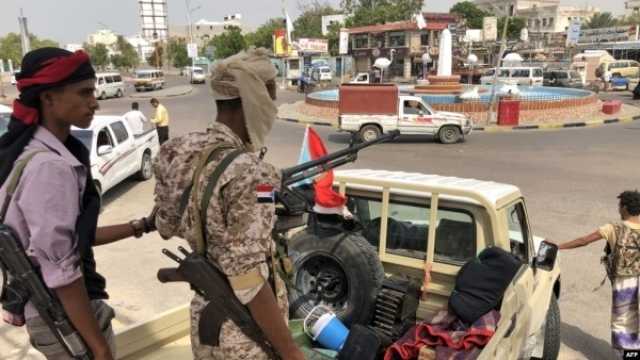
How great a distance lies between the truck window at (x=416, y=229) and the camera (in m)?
3.37

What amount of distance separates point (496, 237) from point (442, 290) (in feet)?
1.57

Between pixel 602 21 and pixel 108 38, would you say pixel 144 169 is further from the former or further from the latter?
pixel 602 21

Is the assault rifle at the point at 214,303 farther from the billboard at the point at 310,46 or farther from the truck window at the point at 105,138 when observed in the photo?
the billboard at the point at 310,46

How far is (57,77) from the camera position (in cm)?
182

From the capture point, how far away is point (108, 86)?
3659 centimetres

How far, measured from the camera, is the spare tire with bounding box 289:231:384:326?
318 cm

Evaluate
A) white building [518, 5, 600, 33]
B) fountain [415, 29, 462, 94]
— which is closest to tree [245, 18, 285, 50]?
fountain [415, 29, 462, 94]

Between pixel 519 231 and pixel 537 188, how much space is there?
22.8 ft

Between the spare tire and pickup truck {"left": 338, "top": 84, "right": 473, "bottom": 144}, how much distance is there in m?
13.0

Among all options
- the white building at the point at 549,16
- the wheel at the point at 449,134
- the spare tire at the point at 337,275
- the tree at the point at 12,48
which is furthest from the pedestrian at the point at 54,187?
the white building at the point at 549,16

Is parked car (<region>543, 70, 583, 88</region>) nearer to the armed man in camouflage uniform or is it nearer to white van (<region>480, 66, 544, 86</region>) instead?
white van (<region>480, 66, 544, 86</region>)

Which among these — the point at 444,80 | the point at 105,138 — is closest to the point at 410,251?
the point at 105,138

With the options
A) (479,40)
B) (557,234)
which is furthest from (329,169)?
(479,40)

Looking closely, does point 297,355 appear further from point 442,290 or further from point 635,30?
point 635,30
